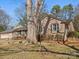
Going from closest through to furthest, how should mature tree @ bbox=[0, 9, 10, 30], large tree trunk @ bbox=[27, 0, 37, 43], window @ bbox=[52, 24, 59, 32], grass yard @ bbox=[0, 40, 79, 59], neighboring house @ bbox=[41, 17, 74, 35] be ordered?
grass yard @ bbox=[0, 40, 79, 59] → large tree trunk @ bbox=[27, 0, 37, 43] → window @ bbox=[52, 24, 59, 32] → neighboring house @ bbox=[41, 17, 74, 35] → mature tree @ bbox=[0, 9, 10, 30]

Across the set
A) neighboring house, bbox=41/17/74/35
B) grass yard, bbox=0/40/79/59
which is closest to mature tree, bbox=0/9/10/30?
neighboring house, bbox=41/17/74/35

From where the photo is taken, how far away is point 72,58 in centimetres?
1078

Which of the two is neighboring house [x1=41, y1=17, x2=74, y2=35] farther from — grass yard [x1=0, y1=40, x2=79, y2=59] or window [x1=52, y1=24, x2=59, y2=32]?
grass yard [x1=0, y1=40, x2=79, y2=59]

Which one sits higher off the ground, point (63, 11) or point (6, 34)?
point (63, 11)

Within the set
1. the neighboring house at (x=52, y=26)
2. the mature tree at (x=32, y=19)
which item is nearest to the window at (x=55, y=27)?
the neighboring house at (x=52, y=26)

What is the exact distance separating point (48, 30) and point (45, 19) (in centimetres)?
265

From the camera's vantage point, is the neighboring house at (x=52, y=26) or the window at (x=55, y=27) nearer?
the window at (x=55, y=27)

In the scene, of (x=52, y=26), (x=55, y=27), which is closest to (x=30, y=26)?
(x=52, y=26)

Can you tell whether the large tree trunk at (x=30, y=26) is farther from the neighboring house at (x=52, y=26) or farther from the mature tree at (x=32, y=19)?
the neighboring house at (x=52, y=26)

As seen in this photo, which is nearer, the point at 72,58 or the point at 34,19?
the point at 72,58

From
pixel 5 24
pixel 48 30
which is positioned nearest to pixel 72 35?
pixel 48 30

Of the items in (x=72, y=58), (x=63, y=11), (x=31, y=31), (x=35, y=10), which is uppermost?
(x=63, y=11)

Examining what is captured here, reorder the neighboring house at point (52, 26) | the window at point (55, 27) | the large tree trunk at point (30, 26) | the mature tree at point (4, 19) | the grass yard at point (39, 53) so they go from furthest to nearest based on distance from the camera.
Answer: the mature tree at point (4, 19), the neighboring house at point (52, 26), the window at point (55, 27), the large tree trunk at point (30, 26), the grass yard at point (39, 53)

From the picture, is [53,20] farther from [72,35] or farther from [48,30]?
[72,35]
